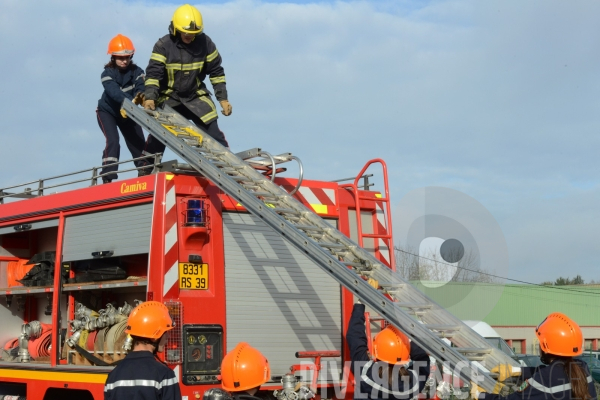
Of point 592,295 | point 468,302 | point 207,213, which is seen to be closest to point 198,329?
point 207,213

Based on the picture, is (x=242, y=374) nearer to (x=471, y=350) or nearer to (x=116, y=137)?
(x=471, y=350)

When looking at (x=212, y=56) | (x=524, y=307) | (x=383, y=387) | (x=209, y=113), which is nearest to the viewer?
(x=383, y=387)

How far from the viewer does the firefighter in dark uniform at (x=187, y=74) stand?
25.1ft

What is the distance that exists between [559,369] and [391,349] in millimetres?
980

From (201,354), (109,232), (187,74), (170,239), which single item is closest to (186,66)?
(187,74)

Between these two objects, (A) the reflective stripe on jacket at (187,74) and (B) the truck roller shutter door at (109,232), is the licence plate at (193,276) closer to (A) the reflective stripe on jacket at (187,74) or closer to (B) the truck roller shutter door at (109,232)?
(B) the truck roller shutter door at (109,232)

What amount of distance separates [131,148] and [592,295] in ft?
139

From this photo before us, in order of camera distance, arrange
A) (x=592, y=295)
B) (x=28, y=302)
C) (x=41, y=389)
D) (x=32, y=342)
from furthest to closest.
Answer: (x=592, y=295)
(x=28, y=302)
(x=32, y=342)
(x=41, y=389)

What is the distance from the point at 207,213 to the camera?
624 centimetres

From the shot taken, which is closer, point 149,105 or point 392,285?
point 392,285

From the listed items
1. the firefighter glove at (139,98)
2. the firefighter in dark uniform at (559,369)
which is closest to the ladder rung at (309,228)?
the firefighter in dark uniform at (559,369)

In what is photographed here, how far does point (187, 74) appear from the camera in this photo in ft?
25.9

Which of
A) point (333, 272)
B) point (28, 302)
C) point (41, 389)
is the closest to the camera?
point (333, 272)

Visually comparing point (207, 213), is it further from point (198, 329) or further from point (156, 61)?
point (156, 61)
